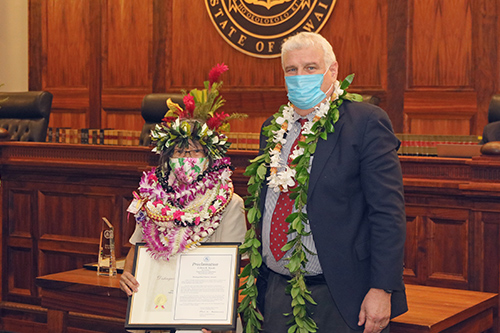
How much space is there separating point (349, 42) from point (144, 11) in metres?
2.16

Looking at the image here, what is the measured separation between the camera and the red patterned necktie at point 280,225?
2.07 metres

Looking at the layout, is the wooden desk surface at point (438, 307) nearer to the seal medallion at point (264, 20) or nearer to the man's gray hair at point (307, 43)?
the man's gray hair at point (307, 43)

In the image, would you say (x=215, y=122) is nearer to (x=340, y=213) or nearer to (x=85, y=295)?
(x=340, y=213)

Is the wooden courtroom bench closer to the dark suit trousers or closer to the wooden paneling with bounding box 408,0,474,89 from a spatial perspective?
the dark suit trousers

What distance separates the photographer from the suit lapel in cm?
200

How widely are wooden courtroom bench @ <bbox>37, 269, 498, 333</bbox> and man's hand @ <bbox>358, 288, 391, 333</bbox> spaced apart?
40cm

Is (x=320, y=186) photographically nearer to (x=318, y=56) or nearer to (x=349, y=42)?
(x=318, y=56)

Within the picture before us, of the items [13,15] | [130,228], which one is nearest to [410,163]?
[130,228]

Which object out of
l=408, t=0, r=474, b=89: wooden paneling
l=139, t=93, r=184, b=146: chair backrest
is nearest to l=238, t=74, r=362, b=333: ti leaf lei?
l=139, t=93, r=184, b=146: chair backrest

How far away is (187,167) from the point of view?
2.39m

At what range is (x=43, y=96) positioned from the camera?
5.41m

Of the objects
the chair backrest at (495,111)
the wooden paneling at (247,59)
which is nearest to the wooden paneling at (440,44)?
the wooden paneling at (247,59)

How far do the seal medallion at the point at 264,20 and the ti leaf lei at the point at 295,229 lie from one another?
3.75m

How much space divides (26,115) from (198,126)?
3.43 m
